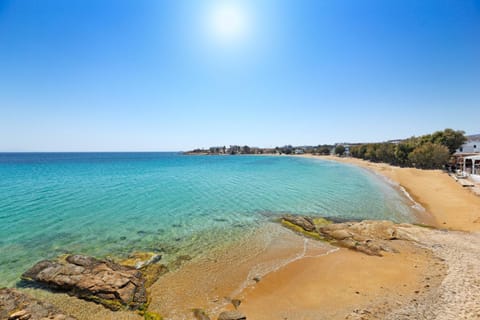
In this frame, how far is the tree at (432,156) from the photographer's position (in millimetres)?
41844

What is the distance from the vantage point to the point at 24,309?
6535 millimetres

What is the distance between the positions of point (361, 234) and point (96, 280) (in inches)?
541

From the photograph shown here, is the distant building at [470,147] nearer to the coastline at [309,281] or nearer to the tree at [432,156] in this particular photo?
the tree at [432,156]

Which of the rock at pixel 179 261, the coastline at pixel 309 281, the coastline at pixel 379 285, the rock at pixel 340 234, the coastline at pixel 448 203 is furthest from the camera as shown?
the coastline at pixel 448 203

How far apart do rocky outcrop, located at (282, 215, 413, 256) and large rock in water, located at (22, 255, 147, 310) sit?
1029 cm

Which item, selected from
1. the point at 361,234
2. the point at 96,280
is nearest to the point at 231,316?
the point at 96,280

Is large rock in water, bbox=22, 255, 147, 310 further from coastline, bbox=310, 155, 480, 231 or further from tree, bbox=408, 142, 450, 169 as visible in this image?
tree, bbox=408, 142, 450, 169

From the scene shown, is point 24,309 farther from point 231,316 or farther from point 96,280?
point 231,316

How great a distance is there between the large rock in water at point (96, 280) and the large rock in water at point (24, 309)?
1.00 metres

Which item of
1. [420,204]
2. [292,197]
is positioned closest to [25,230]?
[292,197]

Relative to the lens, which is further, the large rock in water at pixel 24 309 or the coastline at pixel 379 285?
the coastline at pixel 379 285

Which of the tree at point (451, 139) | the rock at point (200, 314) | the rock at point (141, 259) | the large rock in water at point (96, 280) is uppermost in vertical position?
the tree at point (451, 139)

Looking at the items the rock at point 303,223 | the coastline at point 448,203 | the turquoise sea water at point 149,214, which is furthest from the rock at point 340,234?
the coastline at point 448,203

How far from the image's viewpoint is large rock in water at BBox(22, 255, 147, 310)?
7.45 m
